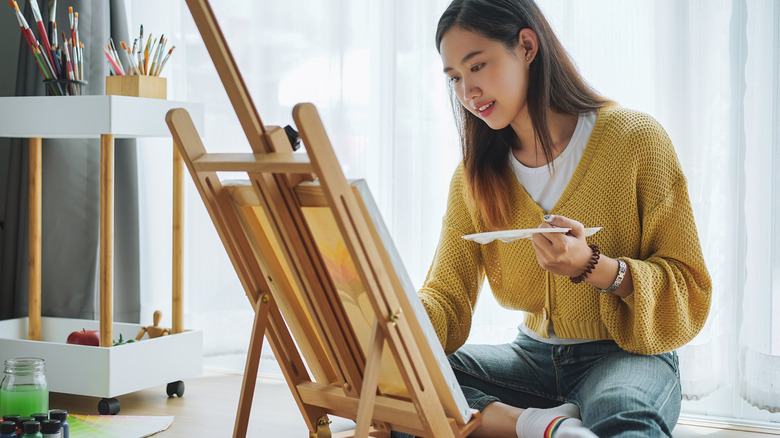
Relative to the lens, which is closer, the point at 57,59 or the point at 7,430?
the point at 7,430

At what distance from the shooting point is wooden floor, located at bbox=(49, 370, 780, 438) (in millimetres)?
1926

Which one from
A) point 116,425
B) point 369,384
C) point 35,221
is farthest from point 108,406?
point 369,384

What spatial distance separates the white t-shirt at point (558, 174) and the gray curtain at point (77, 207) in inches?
55.7

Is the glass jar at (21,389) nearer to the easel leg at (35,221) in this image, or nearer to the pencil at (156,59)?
the easel leg at (35,221)

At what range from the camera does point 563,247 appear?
1.35 m

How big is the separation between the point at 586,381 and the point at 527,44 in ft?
2.26

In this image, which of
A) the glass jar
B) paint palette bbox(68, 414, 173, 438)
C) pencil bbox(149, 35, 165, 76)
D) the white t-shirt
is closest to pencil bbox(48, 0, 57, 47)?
pencil bbox(149, 35, 165, 76)

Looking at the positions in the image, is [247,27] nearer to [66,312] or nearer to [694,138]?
[66,312]

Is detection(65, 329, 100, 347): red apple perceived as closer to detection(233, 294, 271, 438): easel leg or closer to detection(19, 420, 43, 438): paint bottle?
detection(19, 420, 43, 438): paint bottle

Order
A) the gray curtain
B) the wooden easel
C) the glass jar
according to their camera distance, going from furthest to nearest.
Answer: the gray curtain, the glass jar, the wooden easel

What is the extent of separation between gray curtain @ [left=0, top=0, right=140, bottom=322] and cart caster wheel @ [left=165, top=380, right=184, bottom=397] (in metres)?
0.43

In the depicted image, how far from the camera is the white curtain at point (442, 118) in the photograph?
1.91 meters

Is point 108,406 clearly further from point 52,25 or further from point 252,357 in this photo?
point 52,25

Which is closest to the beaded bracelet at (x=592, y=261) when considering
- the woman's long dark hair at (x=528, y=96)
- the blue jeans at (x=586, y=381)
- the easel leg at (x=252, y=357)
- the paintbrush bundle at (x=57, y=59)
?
the blue jeans at (x=586, y=381)
